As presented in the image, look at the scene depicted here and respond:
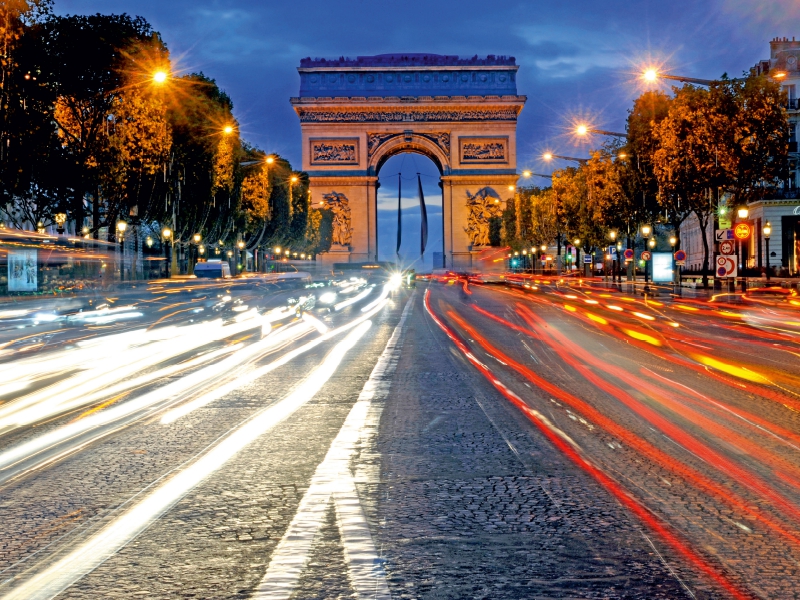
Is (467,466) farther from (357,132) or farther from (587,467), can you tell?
(357,132)

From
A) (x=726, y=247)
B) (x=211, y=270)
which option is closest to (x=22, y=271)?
(x=726, y=247)

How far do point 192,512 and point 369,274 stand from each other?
8246 centimetres

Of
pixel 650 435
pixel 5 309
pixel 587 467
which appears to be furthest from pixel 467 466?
pixel 5 309

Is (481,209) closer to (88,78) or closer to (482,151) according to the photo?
(482,151)

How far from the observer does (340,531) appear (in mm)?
4969

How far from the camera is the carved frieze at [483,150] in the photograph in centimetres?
10091

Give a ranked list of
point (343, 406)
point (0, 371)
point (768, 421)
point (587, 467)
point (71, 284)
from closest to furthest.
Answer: point (587, 467), point (768, 421), point (343, 406), point (0, 371), point (71, 284)

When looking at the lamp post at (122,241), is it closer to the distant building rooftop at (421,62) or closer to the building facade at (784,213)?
the building facade at (784,213)

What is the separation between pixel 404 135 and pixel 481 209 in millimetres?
10689

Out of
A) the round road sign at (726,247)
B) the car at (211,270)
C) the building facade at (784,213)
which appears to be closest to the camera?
the round road sign at (726,247)

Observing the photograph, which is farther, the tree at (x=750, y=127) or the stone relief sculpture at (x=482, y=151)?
the stone relief sculpture at (x=482, y=151)

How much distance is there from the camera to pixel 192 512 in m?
5.43

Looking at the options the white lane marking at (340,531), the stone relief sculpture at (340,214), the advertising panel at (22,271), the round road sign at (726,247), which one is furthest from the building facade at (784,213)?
the white lane marking at (340,531)

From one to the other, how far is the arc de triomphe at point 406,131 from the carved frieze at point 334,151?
0.33ft
